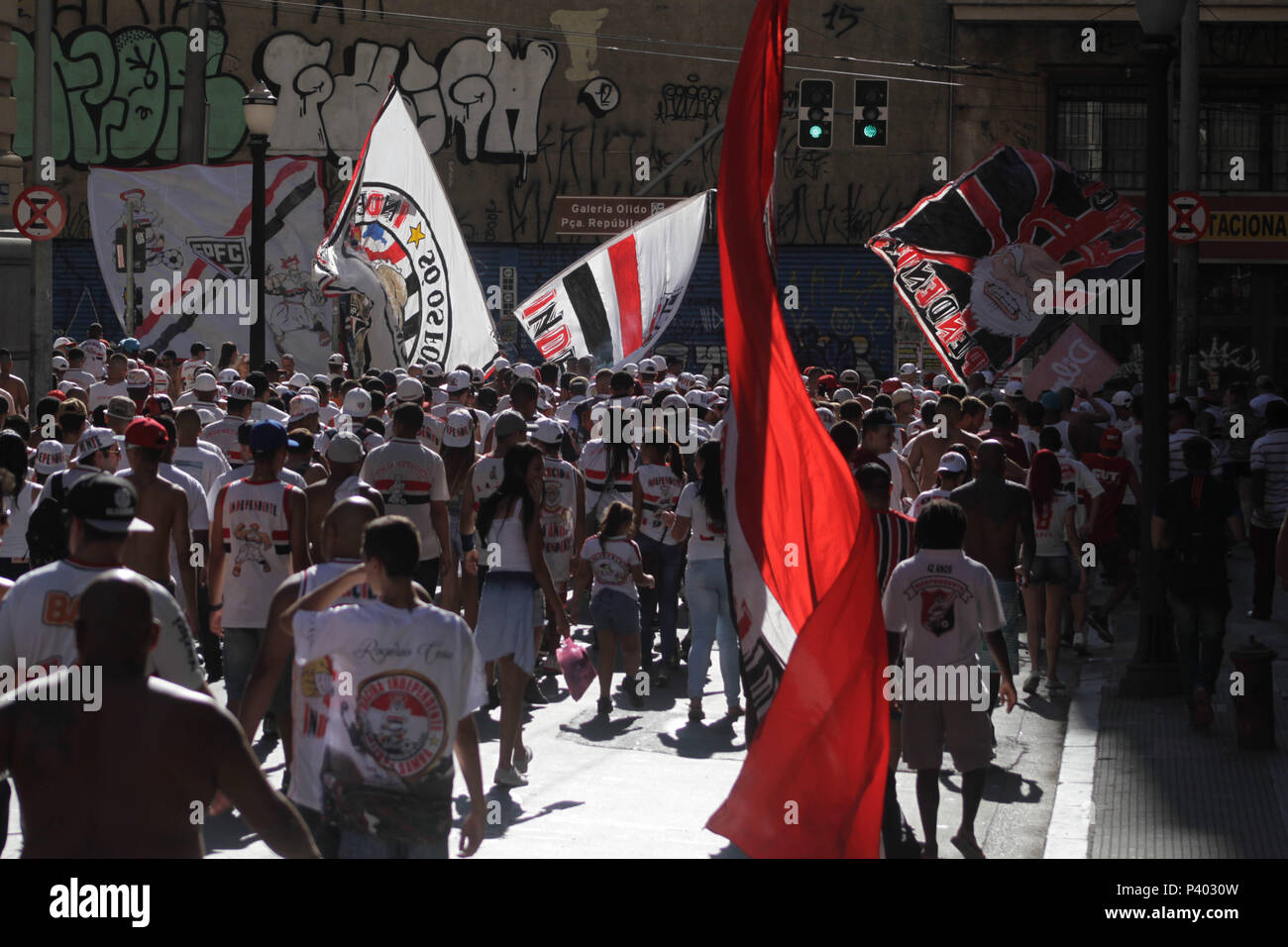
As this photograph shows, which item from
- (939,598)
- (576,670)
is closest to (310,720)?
(939,598)

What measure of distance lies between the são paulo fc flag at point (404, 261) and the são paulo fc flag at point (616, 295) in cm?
128

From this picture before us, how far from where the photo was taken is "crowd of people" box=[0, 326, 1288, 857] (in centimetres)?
492

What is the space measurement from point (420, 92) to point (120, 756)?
103ft

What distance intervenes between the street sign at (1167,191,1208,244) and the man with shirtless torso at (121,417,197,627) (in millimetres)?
14645

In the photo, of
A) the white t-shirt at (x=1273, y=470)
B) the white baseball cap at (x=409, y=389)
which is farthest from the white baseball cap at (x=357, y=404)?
the white t-shirt at (x=1273, y=470)

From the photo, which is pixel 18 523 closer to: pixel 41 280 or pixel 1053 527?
pixel 1053 527

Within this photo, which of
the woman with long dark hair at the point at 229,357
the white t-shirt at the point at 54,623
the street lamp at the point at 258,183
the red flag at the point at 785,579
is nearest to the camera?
the white t-shirt at the point at 54,623

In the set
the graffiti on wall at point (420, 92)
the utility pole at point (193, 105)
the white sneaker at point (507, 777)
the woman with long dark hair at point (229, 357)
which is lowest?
the white sneaker at point (507, 777)

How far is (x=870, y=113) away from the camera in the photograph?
2097cm

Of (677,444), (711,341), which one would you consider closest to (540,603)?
(677,444)

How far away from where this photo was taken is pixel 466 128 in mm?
33938

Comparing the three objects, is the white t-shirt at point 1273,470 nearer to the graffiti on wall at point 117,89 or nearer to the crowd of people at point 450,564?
the crowd of people at point 450,564

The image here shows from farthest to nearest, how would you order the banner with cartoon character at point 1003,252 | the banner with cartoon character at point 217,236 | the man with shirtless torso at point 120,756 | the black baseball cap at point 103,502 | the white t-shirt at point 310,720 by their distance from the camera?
the banner with cartoon character at point 217,236, the banner with cartoon character at point 1003,252, the black baseball cap at point 103,502, the white t-shirt at point 310,720, the man with shirtless torso at point 120,756

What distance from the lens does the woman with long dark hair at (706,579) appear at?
33.8 ft
